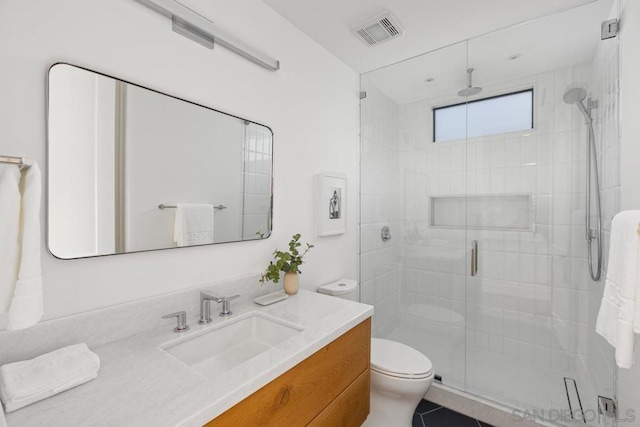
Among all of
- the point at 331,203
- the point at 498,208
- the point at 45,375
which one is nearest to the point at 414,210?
the point at 498,208

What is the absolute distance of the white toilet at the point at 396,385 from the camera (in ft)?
5.14

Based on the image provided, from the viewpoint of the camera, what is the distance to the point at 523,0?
1688 mm

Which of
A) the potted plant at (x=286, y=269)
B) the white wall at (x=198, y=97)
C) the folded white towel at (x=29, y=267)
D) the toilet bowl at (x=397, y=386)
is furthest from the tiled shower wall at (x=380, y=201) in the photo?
the folded white towel at (x=29, y=267)

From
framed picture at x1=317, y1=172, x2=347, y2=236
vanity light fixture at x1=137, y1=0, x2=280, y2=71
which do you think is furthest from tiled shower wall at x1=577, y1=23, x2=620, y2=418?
vanity light fixture at x1=137, y1=0, x2=280, y2=71

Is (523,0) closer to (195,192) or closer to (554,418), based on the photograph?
(195,192)

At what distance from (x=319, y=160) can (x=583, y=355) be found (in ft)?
7.43

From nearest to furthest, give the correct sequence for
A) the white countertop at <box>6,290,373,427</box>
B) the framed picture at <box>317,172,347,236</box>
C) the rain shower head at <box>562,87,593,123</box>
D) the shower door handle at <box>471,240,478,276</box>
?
the white countertop at <box>6,290,373,427</box> < the rain shower head at <box>562,87,593,123</box> < the framed picture at <box>317,172,347,236</box> < the shower door handle at <box>471,240,478,276</box>

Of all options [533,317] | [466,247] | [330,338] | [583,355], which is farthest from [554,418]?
[330,338]

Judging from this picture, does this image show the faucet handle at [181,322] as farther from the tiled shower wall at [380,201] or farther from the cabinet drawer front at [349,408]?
the tiled shower wall at [380,201]

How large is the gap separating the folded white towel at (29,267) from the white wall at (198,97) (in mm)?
401

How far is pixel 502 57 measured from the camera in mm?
2117

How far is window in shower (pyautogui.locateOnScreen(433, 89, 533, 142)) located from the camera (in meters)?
2.21

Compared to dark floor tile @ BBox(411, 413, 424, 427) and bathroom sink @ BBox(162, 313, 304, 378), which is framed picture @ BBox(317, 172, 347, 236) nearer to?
bathroom sink @ BBox(162, 313, 304, 378)

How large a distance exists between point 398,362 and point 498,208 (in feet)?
4.63
